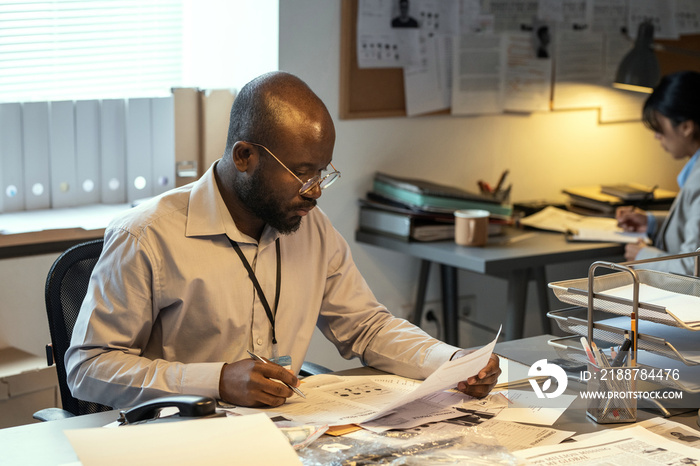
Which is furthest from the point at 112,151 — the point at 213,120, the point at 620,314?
the point at 620,314

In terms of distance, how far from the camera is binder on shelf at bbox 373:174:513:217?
2.85m

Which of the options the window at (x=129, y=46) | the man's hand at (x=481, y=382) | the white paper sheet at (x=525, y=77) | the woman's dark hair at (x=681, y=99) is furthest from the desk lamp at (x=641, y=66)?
the man's hand at (x=481, y=382)

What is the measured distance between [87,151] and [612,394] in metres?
1.97

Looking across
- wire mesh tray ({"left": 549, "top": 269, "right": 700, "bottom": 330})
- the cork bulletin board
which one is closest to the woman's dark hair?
the cork bulletin board

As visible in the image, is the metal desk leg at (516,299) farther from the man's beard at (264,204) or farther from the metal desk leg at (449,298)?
the man's beard at (264,204)

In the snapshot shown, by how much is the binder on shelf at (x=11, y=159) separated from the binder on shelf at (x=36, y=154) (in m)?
0.01

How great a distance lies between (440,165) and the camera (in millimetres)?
3250

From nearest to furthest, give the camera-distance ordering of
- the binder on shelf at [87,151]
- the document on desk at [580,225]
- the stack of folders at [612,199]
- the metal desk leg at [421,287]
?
the binder on shelf at [87,151] → the document on desk at [580,225] → the metal desk leg at [421,287] → the stack of folders at [612,199]

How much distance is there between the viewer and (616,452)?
3.99ft

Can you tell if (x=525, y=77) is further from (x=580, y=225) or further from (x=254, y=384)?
(x=254, y=384)

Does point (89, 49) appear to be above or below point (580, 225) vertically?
above

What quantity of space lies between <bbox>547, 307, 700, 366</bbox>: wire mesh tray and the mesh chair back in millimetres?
911

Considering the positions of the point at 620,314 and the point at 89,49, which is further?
the point at 89,49

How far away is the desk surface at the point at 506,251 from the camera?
263cm
